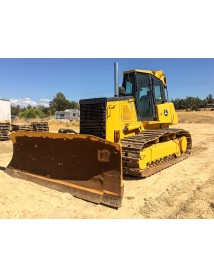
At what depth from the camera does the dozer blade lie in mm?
A: 5008

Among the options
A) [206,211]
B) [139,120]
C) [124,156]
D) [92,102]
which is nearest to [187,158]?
[139,120]

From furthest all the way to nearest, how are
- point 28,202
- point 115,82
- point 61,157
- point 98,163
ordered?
1. point 115,82
2. point 61,157
3. point 98,163
4. point 28,202

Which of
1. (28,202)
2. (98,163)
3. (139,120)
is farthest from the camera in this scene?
(139,120)

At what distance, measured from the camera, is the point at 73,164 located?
561cm

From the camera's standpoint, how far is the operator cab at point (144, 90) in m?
7.73

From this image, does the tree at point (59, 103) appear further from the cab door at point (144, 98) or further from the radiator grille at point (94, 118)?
the radiator grille at point (94, 118)

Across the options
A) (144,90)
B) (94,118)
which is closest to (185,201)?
(94,118)

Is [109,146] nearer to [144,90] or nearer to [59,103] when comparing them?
[144,90]

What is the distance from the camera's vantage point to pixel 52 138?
5.97m

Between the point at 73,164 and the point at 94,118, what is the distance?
1522 millimetres

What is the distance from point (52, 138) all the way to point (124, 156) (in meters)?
1.76

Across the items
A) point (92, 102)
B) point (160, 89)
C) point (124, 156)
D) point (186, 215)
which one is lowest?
point (186, 215)

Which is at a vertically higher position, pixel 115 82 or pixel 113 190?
pixel 115 82

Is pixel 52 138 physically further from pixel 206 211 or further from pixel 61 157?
pixel 206 211
